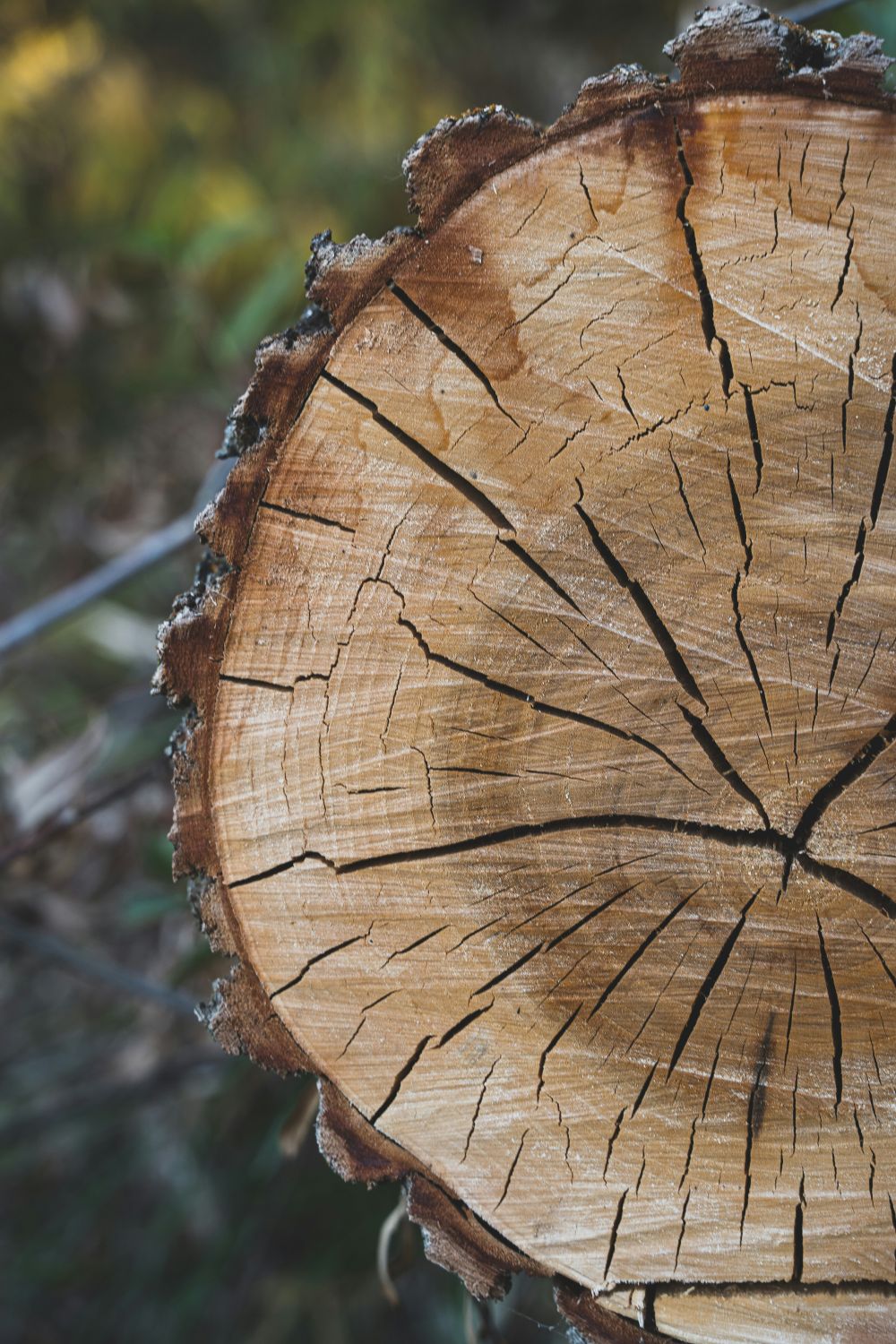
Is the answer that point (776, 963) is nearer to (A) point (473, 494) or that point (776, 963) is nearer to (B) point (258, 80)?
(A) point (473, 494)

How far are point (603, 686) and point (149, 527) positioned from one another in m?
2.41

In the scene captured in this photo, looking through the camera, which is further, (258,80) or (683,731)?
(258,80)

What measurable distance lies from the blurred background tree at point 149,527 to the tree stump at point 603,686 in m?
0.26

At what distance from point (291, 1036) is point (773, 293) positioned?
0.77 m

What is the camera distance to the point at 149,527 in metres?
3.00

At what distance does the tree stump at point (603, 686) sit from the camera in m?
0.81

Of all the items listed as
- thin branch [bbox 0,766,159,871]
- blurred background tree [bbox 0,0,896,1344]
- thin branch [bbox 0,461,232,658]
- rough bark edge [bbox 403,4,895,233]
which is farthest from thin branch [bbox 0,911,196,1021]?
rough bark edge [bbox 403,4,895,233]

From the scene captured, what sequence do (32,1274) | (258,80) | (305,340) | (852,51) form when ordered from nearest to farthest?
(852,51) → (305,340) → (32,1274) → (258,80)

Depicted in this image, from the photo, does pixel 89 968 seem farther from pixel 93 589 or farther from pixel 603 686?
pixel 603 686

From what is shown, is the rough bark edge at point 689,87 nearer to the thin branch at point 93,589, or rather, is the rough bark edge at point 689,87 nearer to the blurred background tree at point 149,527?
the blurred background tree at point 149,527

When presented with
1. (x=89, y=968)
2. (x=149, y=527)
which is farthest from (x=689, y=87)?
(x=149, y=527)

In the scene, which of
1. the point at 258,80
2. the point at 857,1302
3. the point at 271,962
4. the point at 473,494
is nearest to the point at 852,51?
the point at 473,494

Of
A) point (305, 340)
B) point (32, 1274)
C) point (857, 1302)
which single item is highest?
point (305, 340)

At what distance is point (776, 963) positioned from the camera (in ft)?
2.82
